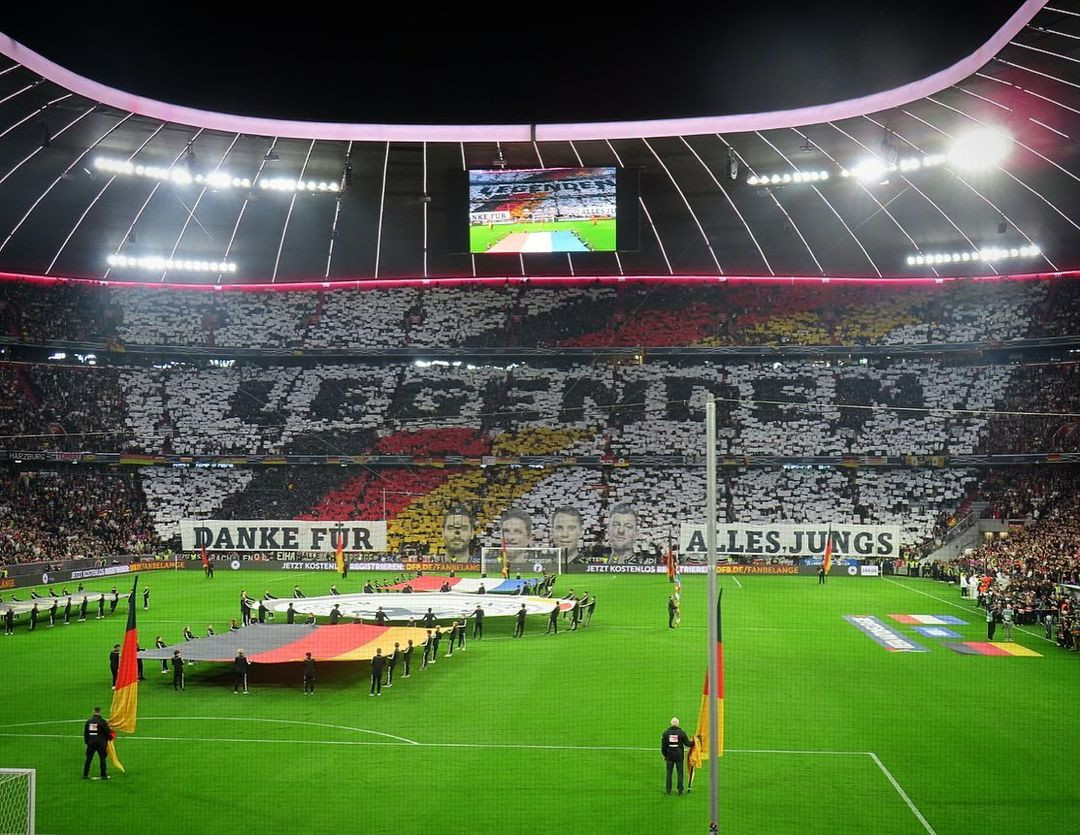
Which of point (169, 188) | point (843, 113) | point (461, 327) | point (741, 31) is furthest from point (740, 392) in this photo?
point (741, 31)

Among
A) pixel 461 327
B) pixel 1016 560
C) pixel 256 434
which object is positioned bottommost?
pixel 1016 560

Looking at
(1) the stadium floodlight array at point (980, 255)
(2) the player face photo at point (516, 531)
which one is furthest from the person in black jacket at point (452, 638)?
(1) the stadium floodlight array at point (980, 255)

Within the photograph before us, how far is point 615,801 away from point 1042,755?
9.01m

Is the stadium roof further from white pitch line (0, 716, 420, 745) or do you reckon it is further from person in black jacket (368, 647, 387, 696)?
person in black jacket (368, 647, 387, 696)

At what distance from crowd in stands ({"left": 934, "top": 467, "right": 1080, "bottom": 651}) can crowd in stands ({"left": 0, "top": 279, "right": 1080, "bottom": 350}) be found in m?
10.2

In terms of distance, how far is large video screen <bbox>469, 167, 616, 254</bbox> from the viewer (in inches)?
1550

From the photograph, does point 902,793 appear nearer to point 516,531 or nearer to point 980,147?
point 980,147

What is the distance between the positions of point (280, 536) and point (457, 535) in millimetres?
10304

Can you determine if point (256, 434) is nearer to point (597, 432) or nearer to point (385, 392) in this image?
point (385, 392)

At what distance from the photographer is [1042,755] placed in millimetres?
20391

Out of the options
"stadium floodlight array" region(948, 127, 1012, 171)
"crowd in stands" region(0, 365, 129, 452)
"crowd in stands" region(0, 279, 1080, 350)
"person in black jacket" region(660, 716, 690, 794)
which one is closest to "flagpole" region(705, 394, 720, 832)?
"person in black jacket" region(660, 716, 690, 794)

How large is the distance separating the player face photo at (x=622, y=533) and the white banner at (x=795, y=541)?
2.82m

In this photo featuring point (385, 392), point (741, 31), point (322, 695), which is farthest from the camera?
point (385, 392)

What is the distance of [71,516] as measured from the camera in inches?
2279
